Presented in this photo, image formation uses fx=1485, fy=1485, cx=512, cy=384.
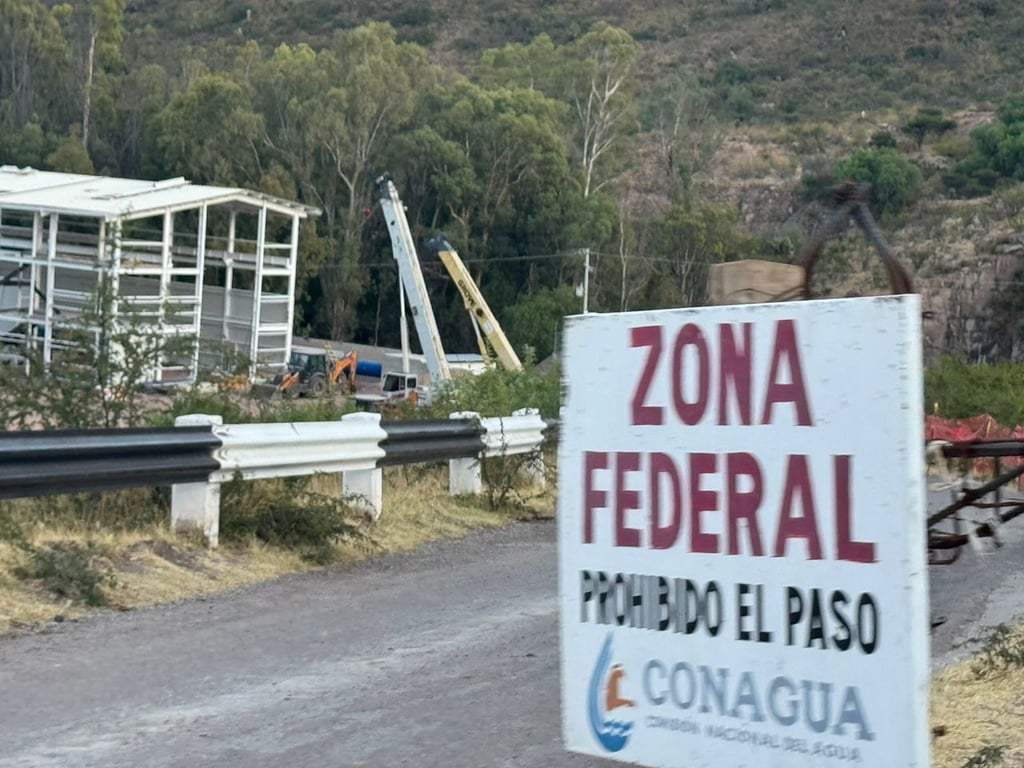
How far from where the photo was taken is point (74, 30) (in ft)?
286

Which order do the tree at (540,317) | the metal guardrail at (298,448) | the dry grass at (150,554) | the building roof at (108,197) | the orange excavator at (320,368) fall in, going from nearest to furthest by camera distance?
the dry grass at (150,554)
the metal guardrail at (298,448)
the building roof at (108,197)
the orange excavator at (320,368)
the tree at (540,317)

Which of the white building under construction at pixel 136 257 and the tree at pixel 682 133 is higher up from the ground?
the tree at pixel 682 133

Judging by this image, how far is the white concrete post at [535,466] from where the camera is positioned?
14055 millimetres

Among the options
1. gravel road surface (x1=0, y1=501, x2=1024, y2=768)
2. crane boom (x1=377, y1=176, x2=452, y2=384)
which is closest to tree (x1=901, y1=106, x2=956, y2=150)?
crane boom (x1=377, y1=176, x2=452, y2=384)

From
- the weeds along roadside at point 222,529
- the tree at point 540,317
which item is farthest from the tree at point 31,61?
the weeds along roadside at point 222,529

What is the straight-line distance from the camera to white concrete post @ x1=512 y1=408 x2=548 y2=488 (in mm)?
14055

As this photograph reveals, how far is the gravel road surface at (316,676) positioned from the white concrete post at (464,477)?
3174 millimetres

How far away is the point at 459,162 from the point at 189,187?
28.1 metres

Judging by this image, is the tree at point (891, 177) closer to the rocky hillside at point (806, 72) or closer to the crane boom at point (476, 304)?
the rocky hillside at point (806, 72)

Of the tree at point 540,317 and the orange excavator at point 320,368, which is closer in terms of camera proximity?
the orange excavator at point 320,368

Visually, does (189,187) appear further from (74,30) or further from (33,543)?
(74,30)

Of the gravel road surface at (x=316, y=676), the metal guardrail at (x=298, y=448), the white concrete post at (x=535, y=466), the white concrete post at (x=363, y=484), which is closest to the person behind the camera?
the gravel road surface at (x=316, y=676)

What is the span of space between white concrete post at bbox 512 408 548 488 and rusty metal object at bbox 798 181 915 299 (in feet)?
31.8

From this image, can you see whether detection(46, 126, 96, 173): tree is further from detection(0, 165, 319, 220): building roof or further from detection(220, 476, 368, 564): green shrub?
detection(220, 476, 368, 564): green shrub
